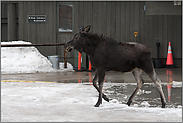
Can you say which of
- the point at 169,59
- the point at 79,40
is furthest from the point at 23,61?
the point at 79,40

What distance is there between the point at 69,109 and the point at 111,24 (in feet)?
41.7

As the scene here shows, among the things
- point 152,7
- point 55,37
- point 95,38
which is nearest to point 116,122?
point 95,38

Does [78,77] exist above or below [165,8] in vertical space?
below

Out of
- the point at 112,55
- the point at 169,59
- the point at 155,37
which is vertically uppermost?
the point at 155,37

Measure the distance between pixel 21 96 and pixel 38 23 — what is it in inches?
439

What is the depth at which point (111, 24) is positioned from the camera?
1923cm

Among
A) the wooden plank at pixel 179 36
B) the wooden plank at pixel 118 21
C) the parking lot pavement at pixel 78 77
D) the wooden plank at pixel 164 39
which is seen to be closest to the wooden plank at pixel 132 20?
the wooden plank at pixel 118 21

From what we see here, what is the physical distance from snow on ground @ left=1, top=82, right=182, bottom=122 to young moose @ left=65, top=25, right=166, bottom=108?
55 centimetres

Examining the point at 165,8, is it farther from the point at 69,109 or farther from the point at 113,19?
the point at 69,109

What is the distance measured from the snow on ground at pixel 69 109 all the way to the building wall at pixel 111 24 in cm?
1001

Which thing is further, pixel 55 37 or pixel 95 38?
pixel 55 37

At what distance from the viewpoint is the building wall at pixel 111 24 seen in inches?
755

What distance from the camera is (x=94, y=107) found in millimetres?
7262

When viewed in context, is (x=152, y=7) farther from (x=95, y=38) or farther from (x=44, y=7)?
(x=95, y=38)
